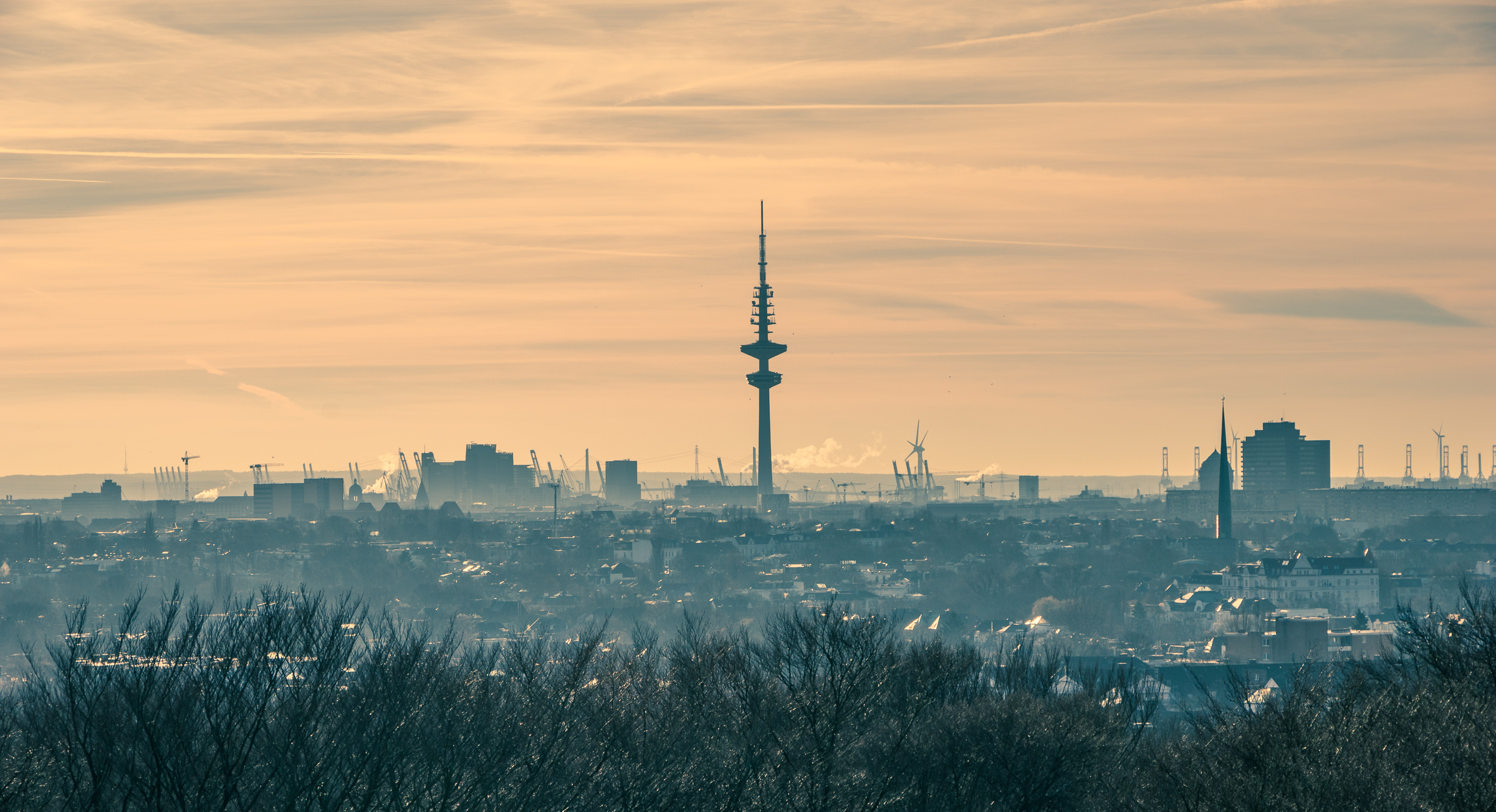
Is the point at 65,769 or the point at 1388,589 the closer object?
the point at 65,769

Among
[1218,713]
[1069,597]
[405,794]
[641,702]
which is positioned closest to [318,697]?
[405,794]

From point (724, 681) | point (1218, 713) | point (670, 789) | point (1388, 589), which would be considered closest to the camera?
point (670, 789)

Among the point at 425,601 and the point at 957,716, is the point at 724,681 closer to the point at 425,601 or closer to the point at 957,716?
the point at 957,716

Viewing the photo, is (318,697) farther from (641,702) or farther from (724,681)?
(724,681)

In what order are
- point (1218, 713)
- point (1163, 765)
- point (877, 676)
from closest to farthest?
1. point (1163, 765)
2. point (1218, 713)
3. point (877, 676)

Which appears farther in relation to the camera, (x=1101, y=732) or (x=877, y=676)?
(x=877, y=676)

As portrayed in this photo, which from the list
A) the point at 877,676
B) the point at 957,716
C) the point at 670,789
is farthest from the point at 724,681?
the point at 670,789
